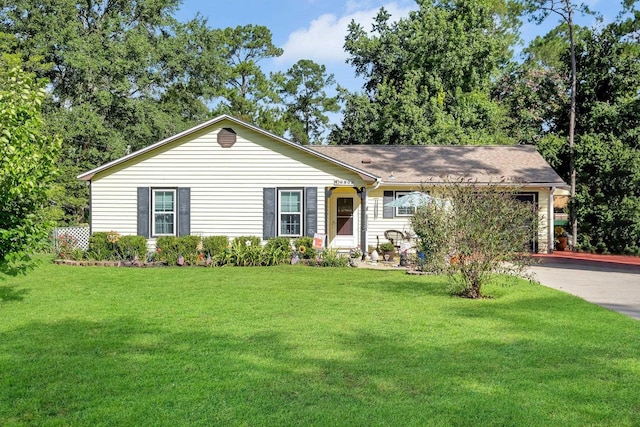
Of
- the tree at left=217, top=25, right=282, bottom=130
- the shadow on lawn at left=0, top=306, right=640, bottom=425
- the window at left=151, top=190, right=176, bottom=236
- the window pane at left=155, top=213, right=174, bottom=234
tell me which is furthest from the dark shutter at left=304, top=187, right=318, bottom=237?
the tree at left=217, top=25, right=282, bottom=130

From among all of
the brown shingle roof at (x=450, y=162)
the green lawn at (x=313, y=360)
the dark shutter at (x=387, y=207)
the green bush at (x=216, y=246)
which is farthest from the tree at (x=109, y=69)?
the green lawn at (x=313, y=360)

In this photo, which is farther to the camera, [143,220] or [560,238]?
[560,238]

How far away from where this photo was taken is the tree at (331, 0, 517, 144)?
29.9 meters

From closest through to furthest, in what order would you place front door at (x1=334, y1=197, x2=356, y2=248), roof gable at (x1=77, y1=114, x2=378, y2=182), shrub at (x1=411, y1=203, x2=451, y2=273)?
shrub at (x1=411, y1=203, x2=451, y2=273) < roof gable at (x1=77, y1=114, x2=378, y2=182) < front door at (x1=334, y1=197, x2=356, y2=248)

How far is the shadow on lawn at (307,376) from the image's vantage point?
448cm

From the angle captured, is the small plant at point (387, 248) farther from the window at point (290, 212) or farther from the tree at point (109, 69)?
the tree at point (109, 69)

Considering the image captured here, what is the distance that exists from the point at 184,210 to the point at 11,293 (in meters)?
7.59

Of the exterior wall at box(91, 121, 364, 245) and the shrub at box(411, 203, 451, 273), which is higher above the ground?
the exterior wall at box(91, 121, 364, 245)

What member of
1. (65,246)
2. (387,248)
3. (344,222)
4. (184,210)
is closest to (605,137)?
(387,248)

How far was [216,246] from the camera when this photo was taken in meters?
16.8

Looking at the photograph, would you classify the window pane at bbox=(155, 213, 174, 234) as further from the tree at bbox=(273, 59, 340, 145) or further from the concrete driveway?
the tree at bbox=(273, 59, 340, 145)

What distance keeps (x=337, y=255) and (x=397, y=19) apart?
70.4 feet

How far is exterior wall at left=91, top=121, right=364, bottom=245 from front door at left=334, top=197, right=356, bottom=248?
2465 millimetres

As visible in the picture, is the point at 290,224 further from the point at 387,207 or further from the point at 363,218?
the point at 387,207
